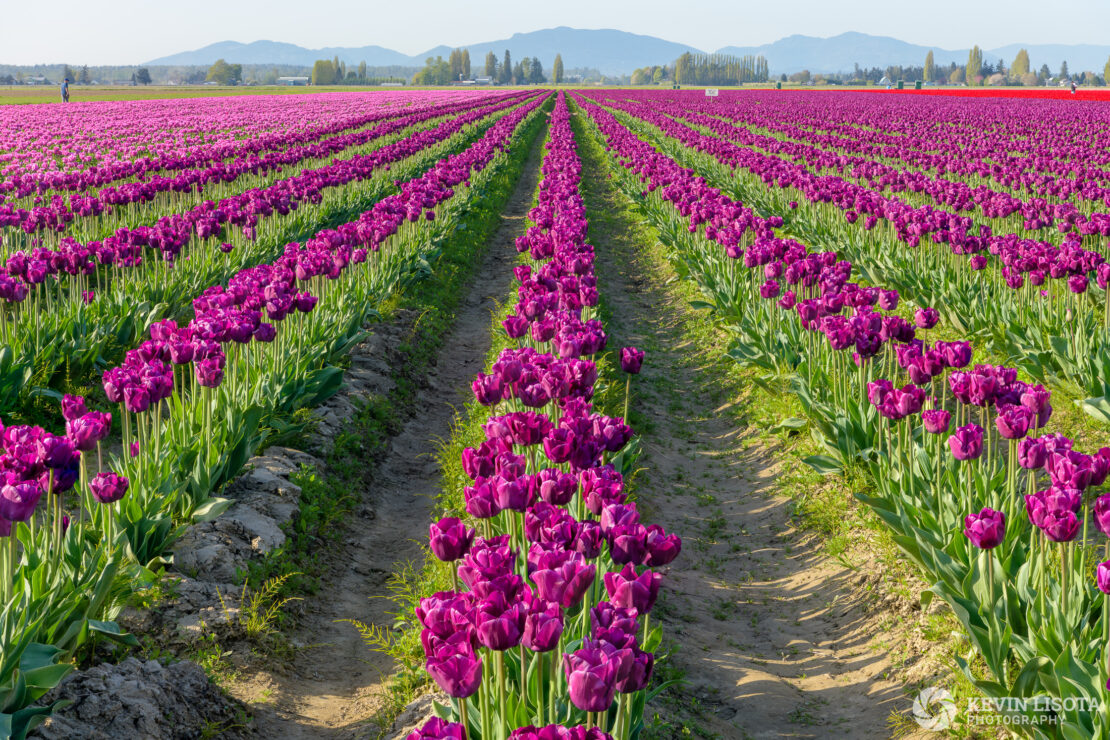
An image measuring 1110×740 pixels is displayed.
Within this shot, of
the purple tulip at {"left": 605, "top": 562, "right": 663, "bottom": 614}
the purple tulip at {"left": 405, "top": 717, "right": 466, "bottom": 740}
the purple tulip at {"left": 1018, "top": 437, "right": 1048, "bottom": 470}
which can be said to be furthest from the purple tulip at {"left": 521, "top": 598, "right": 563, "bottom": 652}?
the purple tulip at {"left": 1018, "top": 437, "right": 1048, "bottom": 470}

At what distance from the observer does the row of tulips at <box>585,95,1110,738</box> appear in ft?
11.7

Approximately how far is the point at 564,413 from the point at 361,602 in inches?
80.6

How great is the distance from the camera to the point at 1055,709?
11.8 ft

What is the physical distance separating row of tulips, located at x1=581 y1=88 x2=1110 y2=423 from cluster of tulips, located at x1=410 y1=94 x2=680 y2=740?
4.83 meters

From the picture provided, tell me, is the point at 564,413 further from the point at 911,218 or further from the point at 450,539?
the point at 911,218

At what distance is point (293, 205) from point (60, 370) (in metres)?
7.69

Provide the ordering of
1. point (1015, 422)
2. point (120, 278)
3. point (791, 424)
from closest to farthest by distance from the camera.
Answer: point (1015, 422)
point (791, 424)
point (120, 278)

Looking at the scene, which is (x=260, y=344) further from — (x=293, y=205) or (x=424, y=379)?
(x=293, y=205)

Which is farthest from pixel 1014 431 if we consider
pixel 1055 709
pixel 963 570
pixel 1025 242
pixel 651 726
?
pixel 1025 242

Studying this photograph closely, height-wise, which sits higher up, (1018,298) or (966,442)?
(966,442)

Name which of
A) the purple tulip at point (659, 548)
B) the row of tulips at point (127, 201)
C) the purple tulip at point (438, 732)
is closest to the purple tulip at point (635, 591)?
the purple tulip at point (659, 548)

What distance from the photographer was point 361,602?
18.7ft

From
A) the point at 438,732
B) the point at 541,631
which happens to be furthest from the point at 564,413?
the point at 438,732

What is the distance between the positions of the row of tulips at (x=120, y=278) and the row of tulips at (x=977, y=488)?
647 centimetres
